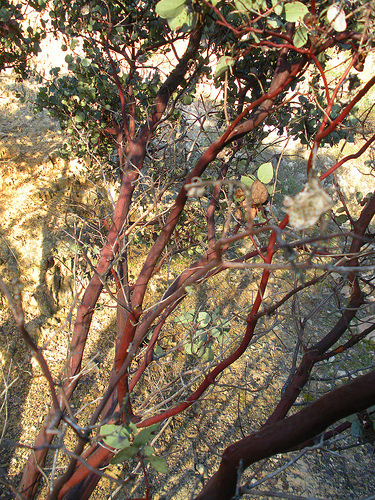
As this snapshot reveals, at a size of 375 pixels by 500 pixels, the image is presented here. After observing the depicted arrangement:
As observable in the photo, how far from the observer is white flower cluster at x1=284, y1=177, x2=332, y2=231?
1.60 feet

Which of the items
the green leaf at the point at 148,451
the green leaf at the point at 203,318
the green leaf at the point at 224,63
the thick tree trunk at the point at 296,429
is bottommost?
the green leaf at the point at 148,451

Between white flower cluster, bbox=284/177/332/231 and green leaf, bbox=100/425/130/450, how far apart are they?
551 mm

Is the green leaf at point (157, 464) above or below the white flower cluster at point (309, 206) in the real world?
below

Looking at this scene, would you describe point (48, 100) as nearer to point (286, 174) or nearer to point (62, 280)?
point (62, 280)

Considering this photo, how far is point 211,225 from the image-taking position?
5.34 feet

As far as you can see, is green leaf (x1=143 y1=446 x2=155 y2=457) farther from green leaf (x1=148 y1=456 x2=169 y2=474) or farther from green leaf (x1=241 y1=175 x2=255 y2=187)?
green leaf (x1=241 y1=175 x2=255 y2=187)

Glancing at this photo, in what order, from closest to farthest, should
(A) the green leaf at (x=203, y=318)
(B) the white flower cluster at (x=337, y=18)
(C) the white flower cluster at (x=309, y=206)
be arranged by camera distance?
(C) the white flower cluster at (x=309, y=206), (B) the white flower cluster at (x=337, y=18), (A) the green leaf at (x=203, y=318)

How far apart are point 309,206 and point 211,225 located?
1131 mm

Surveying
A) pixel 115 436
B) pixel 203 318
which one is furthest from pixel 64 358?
pixel 115 436

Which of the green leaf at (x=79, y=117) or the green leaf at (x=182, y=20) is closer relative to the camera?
the green leaf at (x=182, y=20)

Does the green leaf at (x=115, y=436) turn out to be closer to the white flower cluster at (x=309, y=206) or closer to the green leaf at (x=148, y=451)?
the green leaf at (x=148, y=451)

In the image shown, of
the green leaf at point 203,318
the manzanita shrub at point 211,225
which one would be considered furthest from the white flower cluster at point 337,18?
the green leaf at point 203,318

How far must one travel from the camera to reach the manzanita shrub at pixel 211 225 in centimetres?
60

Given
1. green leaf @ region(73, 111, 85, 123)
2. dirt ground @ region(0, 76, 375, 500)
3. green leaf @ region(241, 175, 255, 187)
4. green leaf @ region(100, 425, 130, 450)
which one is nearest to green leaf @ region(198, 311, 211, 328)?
dirt ground @ region(0, 76, 375, 500)
